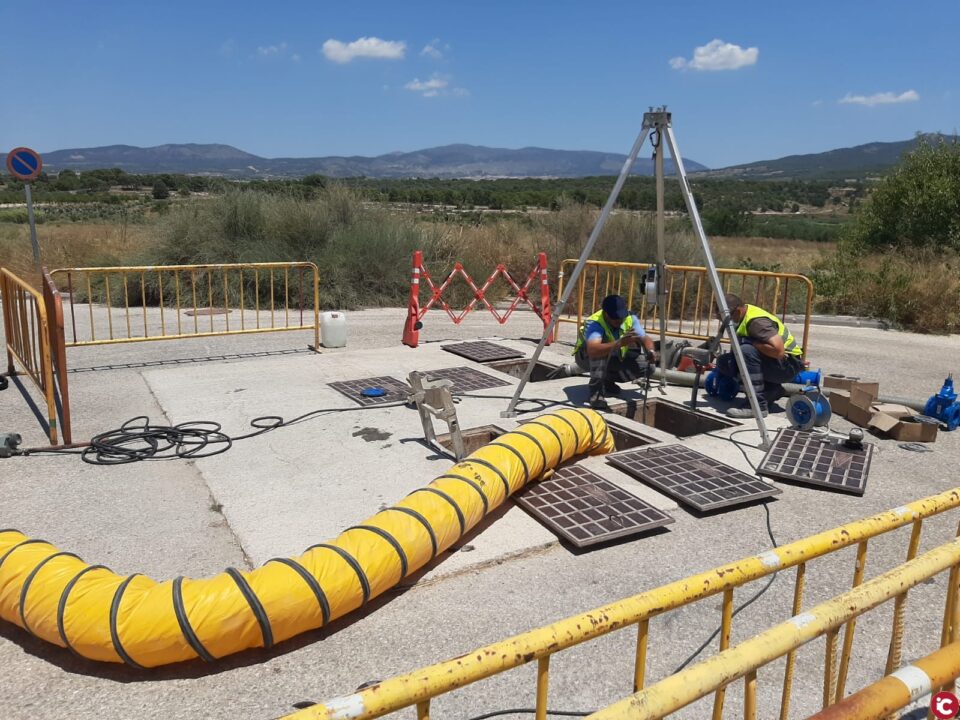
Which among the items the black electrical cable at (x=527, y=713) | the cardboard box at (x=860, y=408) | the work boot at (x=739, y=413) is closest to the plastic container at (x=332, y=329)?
the work boot at (x=739, y=413)

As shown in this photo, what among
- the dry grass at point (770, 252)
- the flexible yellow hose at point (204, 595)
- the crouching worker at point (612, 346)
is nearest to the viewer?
the flexible yellow hose at point (204, 595)

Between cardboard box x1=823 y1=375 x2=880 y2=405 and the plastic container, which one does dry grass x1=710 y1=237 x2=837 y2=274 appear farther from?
the plastic container

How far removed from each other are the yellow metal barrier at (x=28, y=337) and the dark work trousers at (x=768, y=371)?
603 cm

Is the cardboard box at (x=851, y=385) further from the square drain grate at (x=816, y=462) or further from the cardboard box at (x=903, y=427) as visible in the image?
the square drain grate at (x=816, y=462)

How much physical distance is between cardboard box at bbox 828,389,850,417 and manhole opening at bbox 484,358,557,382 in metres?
3.00

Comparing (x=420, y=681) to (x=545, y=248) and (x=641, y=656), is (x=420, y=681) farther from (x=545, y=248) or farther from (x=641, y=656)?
(x=545, y=248)

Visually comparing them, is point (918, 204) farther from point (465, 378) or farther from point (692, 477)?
point (692, 477)

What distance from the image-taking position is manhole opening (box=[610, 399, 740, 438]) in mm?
7059

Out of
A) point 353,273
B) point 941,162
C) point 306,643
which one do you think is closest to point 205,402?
point 306,643

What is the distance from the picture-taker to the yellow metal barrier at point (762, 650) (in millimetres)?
1663

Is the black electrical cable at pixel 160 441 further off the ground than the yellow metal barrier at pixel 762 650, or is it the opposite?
the yellow metal barrier at pixel 762 650

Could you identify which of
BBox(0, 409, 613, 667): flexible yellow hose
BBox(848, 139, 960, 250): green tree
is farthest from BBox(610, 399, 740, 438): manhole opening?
BBox(848, 139, 960, 250): green tree

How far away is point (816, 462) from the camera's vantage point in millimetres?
5750

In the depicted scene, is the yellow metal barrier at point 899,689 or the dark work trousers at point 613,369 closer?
the yellow metal barrier at point 899,689
